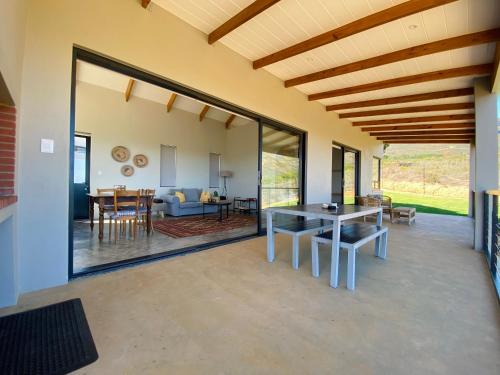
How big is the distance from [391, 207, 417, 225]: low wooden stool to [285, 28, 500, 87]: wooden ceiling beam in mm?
4192

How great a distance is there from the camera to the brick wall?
180cm

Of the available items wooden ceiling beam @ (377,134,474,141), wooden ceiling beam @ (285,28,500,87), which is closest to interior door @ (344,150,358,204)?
wooden ceiling beam @ (377,134,474,141)

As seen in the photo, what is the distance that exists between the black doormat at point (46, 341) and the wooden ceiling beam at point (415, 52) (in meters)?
4.69

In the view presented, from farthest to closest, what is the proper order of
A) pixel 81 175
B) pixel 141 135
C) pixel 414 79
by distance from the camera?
1. pixel 141 135
2. pixel 81 175
3. pixel 414 79

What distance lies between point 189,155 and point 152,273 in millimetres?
6274

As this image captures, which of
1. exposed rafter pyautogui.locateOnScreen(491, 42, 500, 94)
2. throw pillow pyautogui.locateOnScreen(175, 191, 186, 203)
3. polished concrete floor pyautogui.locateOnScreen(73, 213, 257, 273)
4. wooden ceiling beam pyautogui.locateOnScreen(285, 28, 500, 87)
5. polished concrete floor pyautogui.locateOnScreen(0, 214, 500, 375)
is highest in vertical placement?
wooden ceiling beam pyautogui.locateOnScreen(285, 28, 500, 87)

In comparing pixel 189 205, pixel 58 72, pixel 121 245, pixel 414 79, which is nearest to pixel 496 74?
pixel 414 79

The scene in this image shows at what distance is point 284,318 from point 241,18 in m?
3.23

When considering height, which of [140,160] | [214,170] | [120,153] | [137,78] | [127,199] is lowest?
[127,199]

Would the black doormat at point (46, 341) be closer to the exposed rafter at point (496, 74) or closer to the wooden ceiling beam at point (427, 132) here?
the exposed rafter at point (496, 74)

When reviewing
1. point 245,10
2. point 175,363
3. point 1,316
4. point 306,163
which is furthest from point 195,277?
point 306,163

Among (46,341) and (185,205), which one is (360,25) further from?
(185,205)

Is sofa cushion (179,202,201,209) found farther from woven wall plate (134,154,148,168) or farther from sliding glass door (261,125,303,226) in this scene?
sliding glass door (261,125,303,226)

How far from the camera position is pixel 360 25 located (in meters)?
2.79
